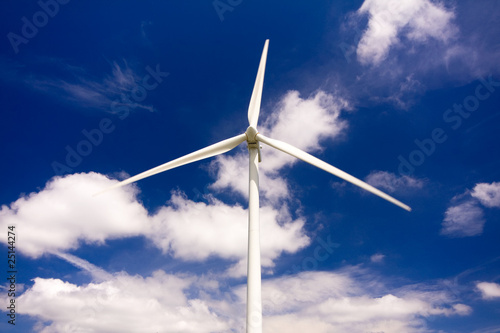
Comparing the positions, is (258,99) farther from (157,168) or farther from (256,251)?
(256,251)

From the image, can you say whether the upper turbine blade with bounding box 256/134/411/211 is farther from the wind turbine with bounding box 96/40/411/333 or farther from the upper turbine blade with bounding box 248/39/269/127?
the upper turbine blade with bounding box 248/39/269/127

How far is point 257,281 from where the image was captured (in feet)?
94.8

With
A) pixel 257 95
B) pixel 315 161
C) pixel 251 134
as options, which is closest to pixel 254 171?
pixel 251 134

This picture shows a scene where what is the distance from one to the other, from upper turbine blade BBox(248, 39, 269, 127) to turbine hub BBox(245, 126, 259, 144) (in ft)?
6.99

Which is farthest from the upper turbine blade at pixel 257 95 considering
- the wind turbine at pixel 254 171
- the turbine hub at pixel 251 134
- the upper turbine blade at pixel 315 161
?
the upper turbine blade at pixel 315 161

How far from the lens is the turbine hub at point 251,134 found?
113 ft

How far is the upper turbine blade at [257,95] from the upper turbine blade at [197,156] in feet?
9.35

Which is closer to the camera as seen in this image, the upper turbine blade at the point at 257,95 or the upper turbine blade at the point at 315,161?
the upper turbine blade at the point at 315,161

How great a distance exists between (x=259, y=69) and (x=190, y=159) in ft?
44.4

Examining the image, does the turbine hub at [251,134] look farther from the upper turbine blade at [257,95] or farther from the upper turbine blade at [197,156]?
the upper turbine blade at [257,95]

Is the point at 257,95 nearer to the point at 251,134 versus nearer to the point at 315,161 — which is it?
the point at 251,134

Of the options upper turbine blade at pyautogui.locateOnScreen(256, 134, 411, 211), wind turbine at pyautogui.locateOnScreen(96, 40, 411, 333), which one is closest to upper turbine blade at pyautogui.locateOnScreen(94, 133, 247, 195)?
wind turbine at pyautogui.locateOnScreen(96, 40, 411, 333)

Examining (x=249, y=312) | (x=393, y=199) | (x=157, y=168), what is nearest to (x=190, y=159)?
(x=157, y=168)

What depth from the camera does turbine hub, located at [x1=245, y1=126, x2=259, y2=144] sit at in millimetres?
34509
